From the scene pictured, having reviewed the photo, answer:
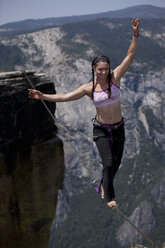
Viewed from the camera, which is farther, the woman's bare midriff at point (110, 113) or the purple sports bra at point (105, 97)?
the woman's bare midriff at point (110, 113)

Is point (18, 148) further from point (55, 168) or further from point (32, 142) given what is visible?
point (55, 168)

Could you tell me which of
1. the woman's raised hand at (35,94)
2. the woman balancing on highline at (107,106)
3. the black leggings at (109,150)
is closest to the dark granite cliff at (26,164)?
the woman's raised hand at (35,94)

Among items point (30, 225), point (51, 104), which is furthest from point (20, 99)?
point (30, 225)

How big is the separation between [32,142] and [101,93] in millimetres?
2070

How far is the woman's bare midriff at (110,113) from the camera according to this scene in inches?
306

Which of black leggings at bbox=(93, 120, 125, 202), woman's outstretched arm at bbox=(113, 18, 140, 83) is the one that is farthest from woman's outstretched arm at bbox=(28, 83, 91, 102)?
black leggings at bbox=(93, 120, 125, 202)

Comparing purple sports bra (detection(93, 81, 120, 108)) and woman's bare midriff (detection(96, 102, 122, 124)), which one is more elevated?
purple sports bra (detection(93, 81, 120, 108))

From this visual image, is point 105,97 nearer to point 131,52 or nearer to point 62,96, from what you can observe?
point 62,96

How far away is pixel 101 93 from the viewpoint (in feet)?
25.2

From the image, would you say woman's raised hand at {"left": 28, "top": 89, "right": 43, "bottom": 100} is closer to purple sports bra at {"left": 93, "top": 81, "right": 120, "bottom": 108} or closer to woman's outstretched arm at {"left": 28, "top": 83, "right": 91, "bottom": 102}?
woman's outstretched arm at {"left": 28, "top": 83, "right": 91, "bottom": 102}

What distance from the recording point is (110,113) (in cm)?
782

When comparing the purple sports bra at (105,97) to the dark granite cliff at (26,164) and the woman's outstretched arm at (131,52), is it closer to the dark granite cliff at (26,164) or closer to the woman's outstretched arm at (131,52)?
the woman's outstretched arm at (131,52)

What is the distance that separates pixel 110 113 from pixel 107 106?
0.19 m

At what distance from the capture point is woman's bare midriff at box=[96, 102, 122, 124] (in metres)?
7.78
